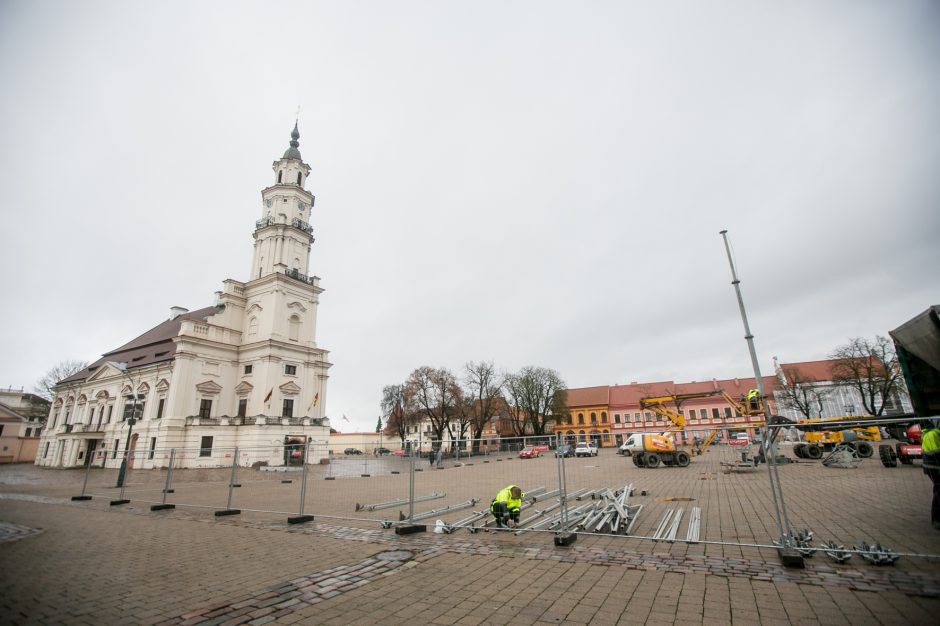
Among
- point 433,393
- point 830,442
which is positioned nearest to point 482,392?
point 433,393

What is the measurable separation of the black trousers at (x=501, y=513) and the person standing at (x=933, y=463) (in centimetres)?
644

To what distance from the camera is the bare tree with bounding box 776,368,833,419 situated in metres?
53.0

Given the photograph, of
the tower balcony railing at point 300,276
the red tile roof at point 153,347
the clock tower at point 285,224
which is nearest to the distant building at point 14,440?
the red tile roof at point 153,347

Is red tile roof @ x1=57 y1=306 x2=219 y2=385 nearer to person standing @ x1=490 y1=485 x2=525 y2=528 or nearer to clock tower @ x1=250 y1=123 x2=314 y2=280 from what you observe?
clock tower @ x1=250 y1=123 x2=314 y2=280

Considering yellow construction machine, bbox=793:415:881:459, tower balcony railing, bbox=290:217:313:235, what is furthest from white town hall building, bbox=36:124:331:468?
yellow construction machine, bbox=793:415:881:459

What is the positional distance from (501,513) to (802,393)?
69802 millimetres

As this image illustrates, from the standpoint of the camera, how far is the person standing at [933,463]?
19.7ft

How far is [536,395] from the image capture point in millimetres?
63969

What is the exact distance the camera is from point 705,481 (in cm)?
1475

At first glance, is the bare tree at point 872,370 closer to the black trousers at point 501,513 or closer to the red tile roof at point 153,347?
the black trousers at point 501,513

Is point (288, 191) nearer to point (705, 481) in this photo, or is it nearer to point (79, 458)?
point (79, 458)

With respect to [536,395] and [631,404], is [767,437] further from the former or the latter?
[631,404]

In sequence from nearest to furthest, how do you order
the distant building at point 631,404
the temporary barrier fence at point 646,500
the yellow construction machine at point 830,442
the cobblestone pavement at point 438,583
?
the cobblestone pavement at point 438,583
the temporary barrier fence at point 646,500
the yellow construction machine at point 830,442
the distant building at point 631,404

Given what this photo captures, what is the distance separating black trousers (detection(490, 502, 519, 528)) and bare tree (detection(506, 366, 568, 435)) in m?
56.0
